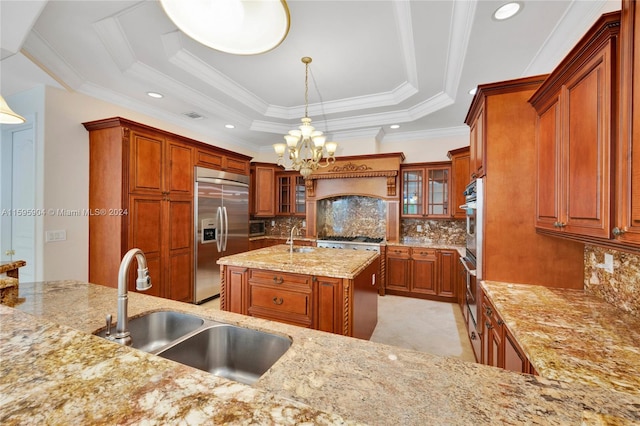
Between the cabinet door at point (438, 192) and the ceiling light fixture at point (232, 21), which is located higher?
the ceiling light fixture at point (232, 21)

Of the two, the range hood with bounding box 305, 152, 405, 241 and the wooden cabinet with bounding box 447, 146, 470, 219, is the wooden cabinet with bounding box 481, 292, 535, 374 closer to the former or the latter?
the wooden cabinet with bounding box 447, 146, 470, 219

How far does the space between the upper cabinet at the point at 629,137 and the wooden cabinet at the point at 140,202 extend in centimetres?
395

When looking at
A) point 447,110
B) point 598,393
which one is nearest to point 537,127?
point 598,393

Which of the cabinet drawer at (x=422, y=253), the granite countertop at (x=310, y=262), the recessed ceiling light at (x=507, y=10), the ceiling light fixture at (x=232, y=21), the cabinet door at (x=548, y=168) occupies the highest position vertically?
the recessed ceiling light at (x=507, y=10)

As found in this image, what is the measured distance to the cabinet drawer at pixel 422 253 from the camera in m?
4.31

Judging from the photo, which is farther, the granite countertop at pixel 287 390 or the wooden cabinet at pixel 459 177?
the wooden cabinet at pixel 459 177

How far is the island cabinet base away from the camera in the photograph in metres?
2.33

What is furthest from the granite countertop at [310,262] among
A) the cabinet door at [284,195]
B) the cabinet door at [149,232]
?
the cabinet door at [284,195]

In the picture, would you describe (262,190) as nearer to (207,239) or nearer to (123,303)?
(207,239)

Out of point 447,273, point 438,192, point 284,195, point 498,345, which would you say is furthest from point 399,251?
point 498,345

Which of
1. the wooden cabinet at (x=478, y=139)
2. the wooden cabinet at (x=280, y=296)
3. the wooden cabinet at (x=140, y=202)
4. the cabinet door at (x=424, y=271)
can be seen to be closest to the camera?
the wooden cabinet at (x=478, y=139)

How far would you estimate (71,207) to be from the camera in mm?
3055

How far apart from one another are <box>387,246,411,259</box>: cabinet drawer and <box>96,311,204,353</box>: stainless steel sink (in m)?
3.67

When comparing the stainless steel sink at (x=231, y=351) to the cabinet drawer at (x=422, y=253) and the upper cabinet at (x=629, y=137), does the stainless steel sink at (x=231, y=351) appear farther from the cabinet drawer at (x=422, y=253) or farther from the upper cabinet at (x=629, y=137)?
the cabinet drawer at (x=422, y=253)
